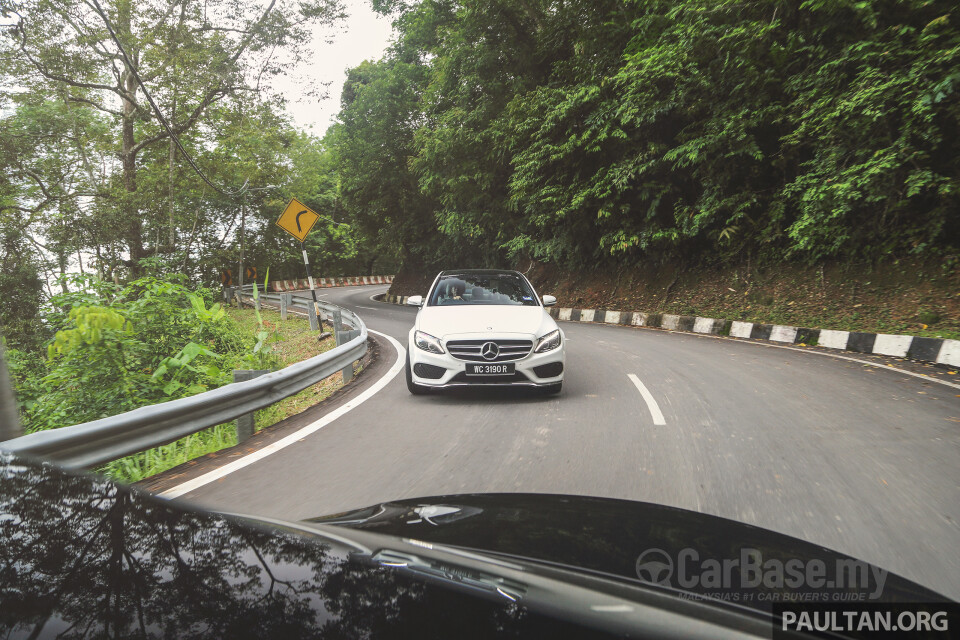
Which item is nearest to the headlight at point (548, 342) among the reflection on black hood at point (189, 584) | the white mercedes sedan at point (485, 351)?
the white mercedes sedan at point (485, 351)

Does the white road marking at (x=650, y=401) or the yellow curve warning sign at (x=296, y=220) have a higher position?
the yellow curve warning sign at (x=296, y=220)

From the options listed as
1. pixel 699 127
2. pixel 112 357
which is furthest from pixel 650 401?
pixel 699 127

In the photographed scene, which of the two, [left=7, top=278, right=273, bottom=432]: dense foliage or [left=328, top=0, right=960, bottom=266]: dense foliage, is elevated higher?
[left=328, top=0, right=960, bottom=266]: dense foliage

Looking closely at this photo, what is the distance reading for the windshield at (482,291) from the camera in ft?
25.2

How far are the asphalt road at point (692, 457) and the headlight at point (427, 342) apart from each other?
64 cm

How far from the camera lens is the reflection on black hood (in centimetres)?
86

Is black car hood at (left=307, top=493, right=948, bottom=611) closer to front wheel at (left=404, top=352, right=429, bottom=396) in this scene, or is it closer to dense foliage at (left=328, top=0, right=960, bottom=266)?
front wheel at (left=404, top=352, right=429, bottom=396)

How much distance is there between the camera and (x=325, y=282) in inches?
2346

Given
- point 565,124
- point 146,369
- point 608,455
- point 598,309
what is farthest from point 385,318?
point 608,455

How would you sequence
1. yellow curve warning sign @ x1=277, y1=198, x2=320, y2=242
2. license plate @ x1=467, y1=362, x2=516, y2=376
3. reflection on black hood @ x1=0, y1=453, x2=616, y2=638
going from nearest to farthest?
reflection on black hood @ x1=0, y1=453, x2=616, y2=638
license plate @ x1=467, y1=362, x2=516, y2=376
yellow curve warning sign @ x1=277, y1=198, x2=320, y2=242

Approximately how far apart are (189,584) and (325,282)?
60.9 m

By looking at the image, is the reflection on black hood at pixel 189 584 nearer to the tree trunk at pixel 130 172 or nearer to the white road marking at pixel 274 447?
the white road marking at pixel 274 447

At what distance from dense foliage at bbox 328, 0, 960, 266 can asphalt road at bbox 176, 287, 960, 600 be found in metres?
5.76

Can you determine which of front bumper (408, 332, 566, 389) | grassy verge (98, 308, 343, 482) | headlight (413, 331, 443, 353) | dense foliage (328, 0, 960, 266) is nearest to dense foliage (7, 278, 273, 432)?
grassy verge (98, 308, 343, 482)
